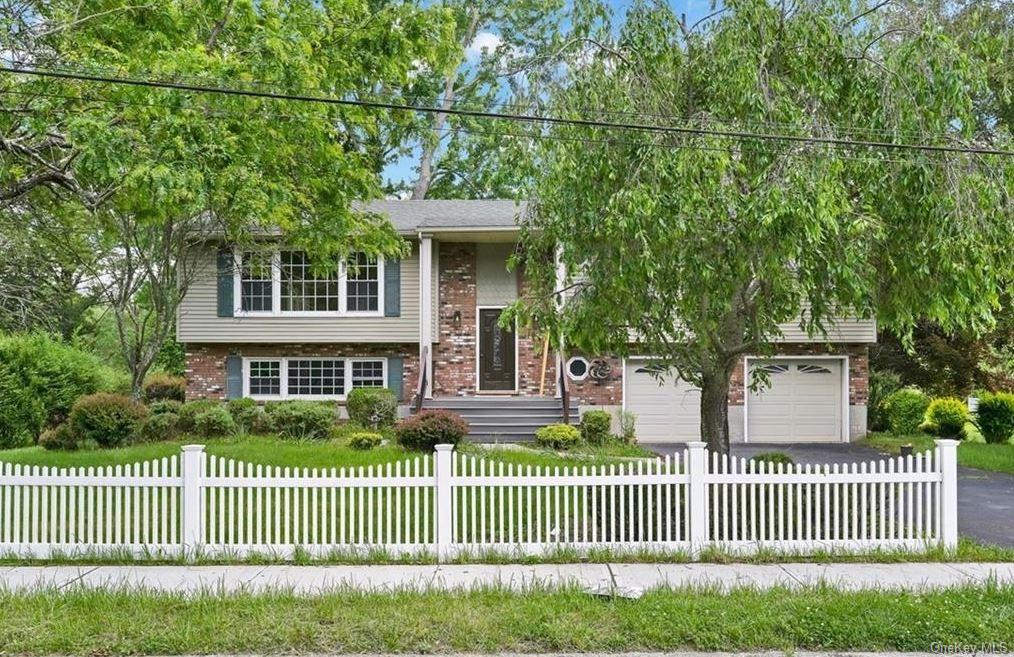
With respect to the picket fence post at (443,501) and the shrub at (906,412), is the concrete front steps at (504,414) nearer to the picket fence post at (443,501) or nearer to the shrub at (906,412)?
the picket fence post at (443,501)

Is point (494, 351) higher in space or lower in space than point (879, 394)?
higher

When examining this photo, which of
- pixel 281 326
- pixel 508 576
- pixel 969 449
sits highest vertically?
pixel 281 326

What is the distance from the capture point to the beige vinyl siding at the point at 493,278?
1784cm

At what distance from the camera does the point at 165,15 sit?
920 cm

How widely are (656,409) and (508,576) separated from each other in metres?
11.3

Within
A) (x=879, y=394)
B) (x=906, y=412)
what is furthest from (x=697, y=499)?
(x=879, y=394)

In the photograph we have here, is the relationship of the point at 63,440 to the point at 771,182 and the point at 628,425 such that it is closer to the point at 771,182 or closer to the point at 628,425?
the point at 628,425

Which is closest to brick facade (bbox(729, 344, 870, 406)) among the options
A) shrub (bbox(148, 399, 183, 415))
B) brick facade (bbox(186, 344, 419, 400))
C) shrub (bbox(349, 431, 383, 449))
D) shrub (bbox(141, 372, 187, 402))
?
brick facade (bbox(186, 344, 419, 400))

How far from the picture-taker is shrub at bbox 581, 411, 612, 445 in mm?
15336

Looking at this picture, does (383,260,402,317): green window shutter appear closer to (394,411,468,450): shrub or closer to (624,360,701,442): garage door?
(394,411,468,450): shrub

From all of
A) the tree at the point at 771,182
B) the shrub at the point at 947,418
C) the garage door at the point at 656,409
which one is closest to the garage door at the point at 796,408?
the garage door at the point at 656,409

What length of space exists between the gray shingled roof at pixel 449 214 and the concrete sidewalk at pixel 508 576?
33.4 ft

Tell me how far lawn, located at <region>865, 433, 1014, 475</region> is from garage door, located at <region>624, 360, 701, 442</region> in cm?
400

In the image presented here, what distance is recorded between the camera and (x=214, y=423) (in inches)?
593
